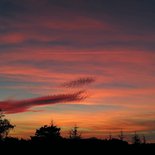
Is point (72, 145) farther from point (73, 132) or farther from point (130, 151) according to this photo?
point (73, 132)

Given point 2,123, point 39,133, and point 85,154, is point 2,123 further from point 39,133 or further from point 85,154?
point 85,154

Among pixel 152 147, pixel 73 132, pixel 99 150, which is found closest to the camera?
pixel 99 150

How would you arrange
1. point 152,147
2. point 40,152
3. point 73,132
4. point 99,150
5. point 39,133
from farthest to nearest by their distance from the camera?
1. point 73,132
2. point 39,133
3. point 152,147
4. point 99,150
5. point 40,152

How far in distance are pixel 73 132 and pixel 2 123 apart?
3608 centimetres

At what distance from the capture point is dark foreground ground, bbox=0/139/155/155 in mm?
44719

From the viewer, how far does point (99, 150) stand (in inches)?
1860

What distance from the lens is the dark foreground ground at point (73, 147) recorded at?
4472 cm

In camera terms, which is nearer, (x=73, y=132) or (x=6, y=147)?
(x=6, y=147)

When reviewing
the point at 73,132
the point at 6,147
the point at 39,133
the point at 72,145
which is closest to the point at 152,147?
the point at 72,145

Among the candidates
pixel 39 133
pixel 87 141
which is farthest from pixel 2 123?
pixel 87 141

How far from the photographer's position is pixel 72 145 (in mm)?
47531

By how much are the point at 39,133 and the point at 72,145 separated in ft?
201

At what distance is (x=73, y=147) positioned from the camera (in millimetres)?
46969

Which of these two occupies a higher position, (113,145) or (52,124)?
(52,124)
